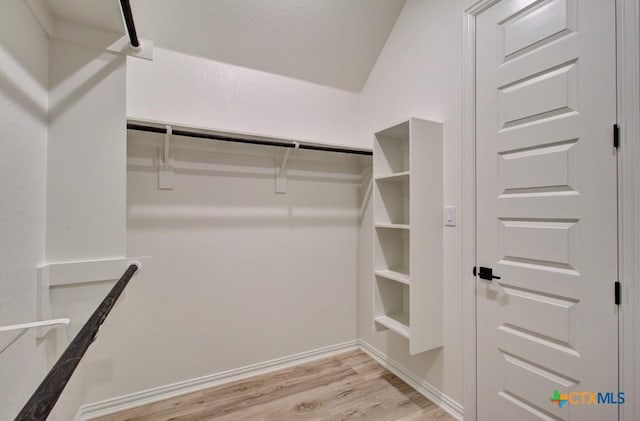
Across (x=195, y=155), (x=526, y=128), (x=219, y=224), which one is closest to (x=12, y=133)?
(x=195, y=155)

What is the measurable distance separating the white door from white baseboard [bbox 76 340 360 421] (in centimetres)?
122

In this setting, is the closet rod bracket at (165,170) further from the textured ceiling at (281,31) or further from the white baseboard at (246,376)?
the white baseboard at (246,376)

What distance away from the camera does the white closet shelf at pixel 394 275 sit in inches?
71.5

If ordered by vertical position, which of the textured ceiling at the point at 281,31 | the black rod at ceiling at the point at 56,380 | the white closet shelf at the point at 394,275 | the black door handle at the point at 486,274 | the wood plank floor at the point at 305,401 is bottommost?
the wood plank floor at the point at 305,401

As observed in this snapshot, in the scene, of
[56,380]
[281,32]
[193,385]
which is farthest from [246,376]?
[281,32]

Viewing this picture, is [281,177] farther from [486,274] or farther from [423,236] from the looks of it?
[486,274]

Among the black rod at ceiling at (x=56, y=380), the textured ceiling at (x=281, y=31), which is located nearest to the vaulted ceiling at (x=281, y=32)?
the textured ceiling at (x=281, y=31)

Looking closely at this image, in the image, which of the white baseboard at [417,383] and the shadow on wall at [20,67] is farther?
the white baseboard at [417,383]

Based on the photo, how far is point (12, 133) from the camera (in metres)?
0.87

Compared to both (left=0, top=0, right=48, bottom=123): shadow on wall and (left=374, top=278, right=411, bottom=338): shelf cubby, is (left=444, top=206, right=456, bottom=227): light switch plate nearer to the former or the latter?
(left=374, top=278, right=411, bottom=338): shelf cubby

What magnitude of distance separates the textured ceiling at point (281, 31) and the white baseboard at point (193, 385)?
2251mm

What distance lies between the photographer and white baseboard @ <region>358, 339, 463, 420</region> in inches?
67.2

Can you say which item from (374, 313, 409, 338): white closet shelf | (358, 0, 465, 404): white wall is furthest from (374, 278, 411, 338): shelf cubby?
(358, 0, 465, 404): white wall

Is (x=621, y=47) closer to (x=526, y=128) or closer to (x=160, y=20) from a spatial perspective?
(x=526, y=128)
